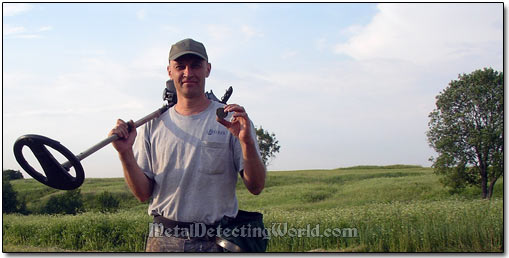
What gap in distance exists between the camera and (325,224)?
786cm

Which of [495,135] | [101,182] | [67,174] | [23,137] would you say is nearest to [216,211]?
[67,174]

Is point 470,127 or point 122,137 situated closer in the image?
point 122,137

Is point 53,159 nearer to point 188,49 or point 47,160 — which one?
point 47,160

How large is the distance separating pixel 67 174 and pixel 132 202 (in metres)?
12.3

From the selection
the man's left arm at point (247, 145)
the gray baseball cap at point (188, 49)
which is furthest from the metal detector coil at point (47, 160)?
the man's left arm at point (247, 145)

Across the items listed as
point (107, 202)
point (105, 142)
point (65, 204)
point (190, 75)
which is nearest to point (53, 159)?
point (105, 142)

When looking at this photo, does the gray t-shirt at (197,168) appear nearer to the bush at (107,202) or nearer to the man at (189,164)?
the man at (189,164)

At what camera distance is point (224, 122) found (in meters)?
2.29

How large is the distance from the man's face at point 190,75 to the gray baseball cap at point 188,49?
2 cm

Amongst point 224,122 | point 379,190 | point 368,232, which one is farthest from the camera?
point 379,190

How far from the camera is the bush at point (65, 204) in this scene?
40.8ft

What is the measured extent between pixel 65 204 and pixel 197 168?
39.3 ft

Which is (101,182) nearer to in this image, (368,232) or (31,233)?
(31,233)

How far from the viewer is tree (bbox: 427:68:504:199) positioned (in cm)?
903
